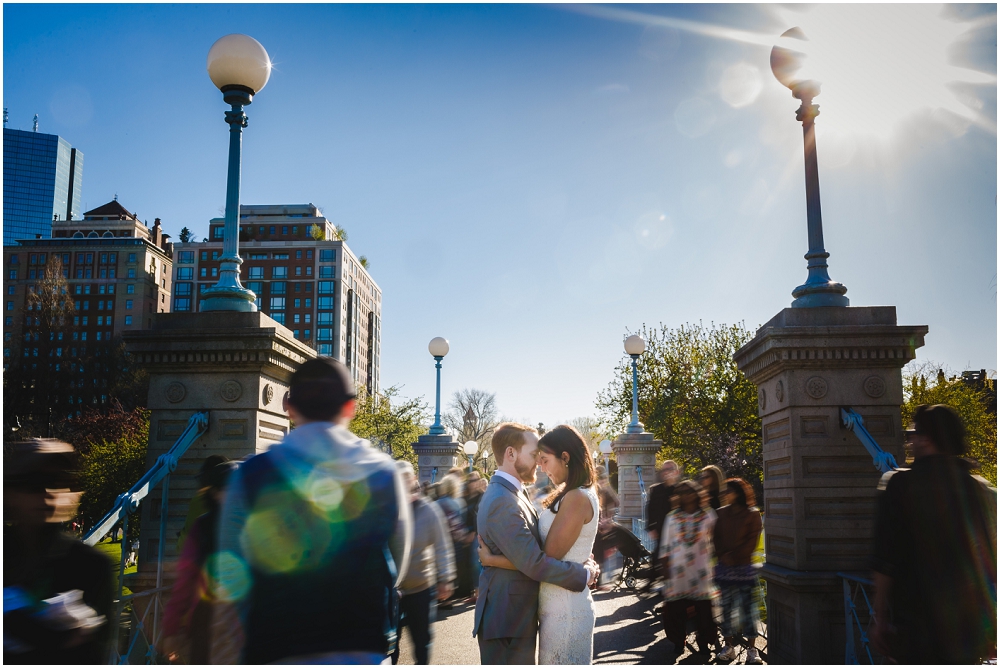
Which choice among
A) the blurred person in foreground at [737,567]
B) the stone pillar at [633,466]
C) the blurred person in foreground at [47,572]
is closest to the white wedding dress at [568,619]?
the blurred person in foreground at [47,572]

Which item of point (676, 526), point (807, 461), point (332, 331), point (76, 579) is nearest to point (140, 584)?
point (76, 579)

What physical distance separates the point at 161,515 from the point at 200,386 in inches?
39.3

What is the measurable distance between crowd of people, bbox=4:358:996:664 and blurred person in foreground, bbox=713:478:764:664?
10.8 ft

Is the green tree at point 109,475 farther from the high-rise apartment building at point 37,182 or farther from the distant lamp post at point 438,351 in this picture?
the high-rise apartment building at point 37,182

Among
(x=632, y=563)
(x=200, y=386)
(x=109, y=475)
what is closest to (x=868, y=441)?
(x=200, y=386)

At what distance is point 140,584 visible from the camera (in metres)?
5.08

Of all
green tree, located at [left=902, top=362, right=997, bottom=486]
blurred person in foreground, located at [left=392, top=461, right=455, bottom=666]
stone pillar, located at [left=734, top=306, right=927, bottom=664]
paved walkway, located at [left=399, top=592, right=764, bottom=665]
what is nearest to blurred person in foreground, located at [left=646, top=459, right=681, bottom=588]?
paved walkway, located at [left=399, top=592, right=764, bottom=665]

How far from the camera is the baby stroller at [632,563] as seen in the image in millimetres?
10680

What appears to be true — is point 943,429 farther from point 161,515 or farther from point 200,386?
point 161,515

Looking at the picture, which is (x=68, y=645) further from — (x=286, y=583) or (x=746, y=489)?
(x=746, y=489)

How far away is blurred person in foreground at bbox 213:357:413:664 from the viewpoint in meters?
2.25

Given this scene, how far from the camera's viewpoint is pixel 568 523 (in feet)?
12.5

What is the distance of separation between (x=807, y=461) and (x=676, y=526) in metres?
1.75

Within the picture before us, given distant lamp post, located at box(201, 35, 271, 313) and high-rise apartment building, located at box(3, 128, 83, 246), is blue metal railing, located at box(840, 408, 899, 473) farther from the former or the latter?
high-rise apartment building, located at box(3, 128, 83, 246)
